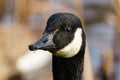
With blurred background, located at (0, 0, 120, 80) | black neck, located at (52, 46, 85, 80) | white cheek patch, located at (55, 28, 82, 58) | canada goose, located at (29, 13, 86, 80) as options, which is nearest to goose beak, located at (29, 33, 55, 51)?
canada goose, located at (29, 13, 86, 80)

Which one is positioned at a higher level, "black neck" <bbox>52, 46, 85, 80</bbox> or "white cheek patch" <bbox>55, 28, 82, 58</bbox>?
"white cheek patch" <bbox>55, 28, 82, 58</bbox>

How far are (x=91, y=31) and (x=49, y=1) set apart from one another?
4.91 feet

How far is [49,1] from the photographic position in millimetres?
5980

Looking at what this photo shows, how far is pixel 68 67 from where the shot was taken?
3.84 metres

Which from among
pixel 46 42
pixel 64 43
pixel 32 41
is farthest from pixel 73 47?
pixel 32 41

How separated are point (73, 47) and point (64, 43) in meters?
0.07

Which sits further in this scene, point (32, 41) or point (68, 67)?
point (32, 41)

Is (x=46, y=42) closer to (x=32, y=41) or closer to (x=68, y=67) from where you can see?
(x=68, y=67)

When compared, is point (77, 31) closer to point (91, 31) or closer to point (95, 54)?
point (95, 54)

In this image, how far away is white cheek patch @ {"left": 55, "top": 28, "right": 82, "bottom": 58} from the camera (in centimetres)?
362

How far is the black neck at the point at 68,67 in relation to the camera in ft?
12.4

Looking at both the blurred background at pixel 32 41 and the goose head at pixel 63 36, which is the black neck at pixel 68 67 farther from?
the blurred background at pixel 32 41

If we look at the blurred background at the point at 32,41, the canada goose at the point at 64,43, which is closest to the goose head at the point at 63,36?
the canada goose at the point at 64,43

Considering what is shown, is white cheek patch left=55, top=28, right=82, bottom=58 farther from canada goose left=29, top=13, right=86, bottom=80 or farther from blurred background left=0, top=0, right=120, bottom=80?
blurred background left=0, top=0, right=120, bottom=80
